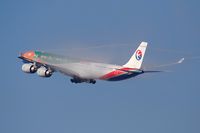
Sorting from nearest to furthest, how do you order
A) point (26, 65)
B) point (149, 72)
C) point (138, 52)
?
point (149, 72)
point (138, 52)
point (26, 65)

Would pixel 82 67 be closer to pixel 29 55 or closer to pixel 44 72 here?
pixel 44 72

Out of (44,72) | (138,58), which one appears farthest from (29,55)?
(138,58)

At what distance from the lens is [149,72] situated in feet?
493

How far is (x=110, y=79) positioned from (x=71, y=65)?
38.3 feet

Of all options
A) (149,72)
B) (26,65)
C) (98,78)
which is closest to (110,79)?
(98,78)

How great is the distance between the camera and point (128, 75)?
515 feet

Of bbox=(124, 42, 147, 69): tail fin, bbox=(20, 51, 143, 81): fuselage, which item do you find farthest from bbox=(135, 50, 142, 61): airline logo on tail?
bbox=(20, 51, 143, 81): fuselage

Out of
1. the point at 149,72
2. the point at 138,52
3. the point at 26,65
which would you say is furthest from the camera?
the point at 26,65

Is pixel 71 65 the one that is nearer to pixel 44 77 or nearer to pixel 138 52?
pixel 44 77

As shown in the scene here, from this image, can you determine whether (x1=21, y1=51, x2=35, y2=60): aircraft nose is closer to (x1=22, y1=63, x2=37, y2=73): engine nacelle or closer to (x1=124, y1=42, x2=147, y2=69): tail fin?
(x1=22, y1=63, x2=37, y2=73): engine nacelle

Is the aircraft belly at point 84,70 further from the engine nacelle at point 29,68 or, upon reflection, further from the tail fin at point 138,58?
the engine nacelle at point 29,68

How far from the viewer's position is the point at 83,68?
163 meters

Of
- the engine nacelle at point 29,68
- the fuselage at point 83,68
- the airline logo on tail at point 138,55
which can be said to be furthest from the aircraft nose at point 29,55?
the airline logo on tail at point 138,55

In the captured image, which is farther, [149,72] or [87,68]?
[87,68]
